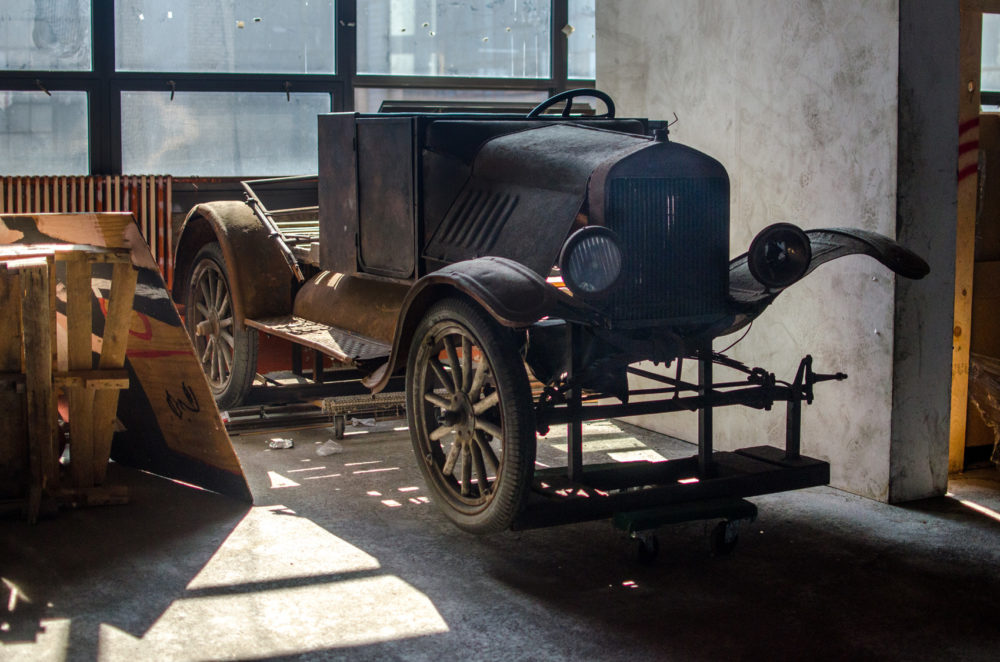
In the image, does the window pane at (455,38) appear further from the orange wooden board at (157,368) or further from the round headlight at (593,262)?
the round headlight at (593,262)

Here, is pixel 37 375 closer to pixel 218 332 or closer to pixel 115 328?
pixel 115 328

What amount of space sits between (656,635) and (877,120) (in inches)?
92.8

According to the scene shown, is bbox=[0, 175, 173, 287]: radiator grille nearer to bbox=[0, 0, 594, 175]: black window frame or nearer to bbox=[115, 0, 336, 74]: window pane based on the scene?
bbox=[0, 0, 594, 175]: black window frame

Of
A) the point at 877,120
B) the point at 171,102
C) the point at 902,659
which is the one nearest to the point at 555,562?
the point at 902,659

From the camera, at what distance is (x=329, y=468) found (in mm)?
4820

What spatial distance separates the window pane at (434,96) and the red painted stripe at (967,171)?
3.36 metres

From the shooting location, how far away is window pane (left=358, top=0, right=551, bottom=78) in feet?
23.7

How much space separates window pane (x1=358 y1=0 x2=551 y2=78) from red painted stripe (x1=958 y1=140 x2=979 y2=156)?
3673 millimetres

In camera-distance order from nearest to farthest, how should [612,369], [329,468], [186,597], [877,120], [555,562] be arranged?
1. [186,597]
2. [555,562]
3. [612,369]
4. [877,120]
5. [329,468]

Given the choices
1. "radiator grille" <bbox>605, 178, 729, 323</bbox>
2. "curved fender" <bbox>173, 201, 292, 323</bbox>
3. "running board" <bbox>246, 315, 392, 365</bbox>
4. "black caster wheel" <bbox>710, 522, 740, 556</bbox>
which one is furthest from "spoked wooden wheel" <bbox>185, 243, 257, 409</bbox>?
"black caster wheel" <bbox>710, 522, 740, 556</bbox>

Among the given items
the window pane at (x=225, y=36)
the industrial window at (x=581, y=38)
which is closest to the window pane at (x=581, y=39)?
the industrial window at (x=581, y=38)

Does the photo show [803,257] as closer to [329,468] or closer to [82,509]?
[329,468]

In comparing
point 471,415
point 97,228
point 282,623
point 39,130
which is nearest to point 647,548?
point 471,415

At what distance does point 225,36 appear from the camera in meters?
6.98
